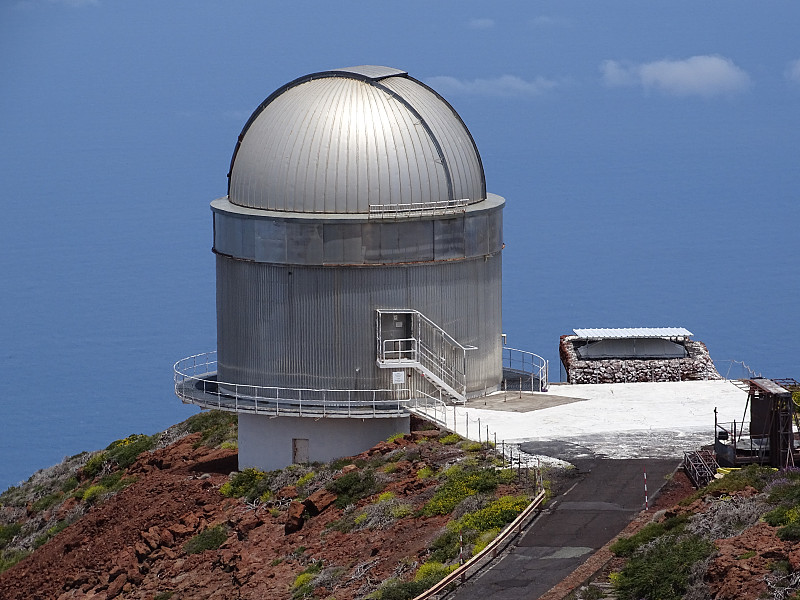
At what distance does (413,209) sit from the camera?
43.2 m

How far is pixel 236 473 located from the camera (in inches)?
1741

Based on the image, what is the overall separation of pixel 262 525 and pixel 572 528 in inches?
359

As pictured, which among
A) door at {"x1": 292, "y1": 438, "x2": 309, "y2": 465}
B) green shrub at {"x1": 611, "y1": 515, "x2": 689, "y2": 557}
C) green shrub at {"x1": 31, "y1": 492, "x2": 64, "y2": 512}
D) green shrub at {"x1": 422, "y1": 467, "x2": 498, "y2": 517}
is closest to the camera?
green shrub at {"x1": 611, "y1": 515, "x2": 689, "y2": 557}

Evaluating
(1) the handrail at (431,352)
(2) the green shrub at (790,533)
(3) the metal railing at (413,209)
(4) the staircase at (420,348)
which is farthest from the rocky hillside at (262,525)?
(2) the green shrub at (790,533)

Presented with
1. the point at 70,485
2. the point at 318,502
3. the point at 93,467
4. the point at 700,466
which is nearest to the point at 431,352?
the point at 318,502

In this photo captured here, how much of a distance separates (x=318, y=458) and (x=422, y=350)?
374 centimetres

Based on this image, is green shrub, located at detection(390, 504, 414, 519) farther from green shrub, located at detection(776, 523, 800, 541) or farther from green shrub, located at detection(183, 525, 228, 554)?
green shrub, located at detection(776, 523, 800, 541)

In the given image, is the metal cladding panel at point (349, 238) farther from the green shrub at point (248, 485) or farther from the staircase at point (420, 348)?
the green shrub at point (248, 485)

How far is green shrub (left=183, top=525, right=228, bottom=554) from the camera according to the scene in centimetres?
3944

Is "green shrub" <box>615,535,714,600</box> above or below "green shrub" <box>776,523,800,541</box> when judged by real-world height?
below

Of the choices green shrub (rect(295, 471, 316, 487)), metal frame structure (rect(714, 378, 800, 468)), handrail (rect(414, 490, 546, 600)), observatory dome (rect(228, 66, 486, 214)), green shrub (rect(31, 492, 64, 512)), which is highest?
observatory dome (rect(228, 66, 486, 214))

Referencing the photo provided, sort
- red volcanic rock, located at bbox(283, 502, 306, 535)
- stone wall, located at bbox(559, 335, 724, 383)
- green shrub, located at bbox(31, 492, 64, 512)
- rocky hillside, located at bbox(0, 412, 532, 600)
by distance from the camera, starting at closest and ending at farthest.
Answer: rocky hillside, located at bbox(0, 412, 532, 600), red volcanic rock, located at bbox(283, 502, 306, 535), stone wall, located at bbox(559, 335, 724, 383), green shrub, located at bbox(31, 492, 64, 512)

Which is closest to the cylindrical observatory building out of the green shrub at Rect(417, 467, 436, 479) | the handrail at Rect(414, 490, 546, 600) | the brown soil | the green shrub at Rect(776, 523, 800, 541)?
the brown soil

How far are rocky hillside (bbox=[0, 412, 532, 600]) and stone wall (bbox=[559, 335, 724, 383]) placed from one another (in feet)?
30.9
